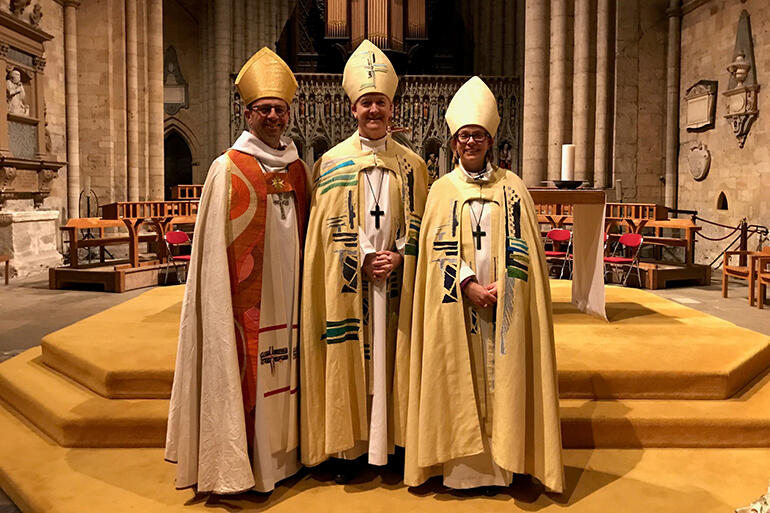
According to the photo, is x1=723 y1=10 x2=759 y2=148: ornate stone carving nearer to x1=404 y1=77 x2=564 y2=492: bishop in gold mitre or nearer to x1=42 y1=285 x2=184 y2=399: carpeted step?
x1=42 y1=285 x2=184 y2=399: carpeted step

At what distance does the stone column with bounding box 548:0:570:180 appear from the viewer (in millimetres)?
10548

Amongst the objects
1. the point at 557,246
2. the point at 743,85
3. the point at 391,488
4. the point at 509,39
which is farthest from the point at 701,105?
the point at 391,488

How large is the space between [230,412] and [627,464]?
1.82 m

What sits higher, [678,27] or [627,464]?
[678,27]

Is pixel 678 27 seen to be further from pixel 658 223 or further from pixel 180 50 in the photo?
pixel 180 50

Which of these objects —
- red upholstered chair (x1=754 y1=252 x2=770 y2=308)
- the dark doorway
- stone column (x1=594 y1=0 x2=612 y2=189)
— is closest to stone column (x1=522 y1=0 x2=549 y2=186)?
stone column (x1=594 y1=0 x2=612 y2=189)

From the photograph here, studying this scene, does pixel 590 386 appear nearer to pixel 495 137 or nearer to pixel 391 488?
pixel 391 488

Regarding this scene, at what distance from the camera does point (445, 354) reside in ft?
9.23

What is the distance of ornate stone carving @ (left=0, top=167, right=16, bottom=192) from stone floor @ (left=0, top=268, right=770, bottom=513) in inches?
52.9

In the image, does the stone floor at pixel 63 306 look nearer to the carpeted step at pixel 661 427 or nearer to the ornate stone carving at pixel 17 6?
the carpeted step at pixel 661 427

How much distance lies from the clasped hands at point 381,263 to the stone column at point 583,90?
8130 millimetres

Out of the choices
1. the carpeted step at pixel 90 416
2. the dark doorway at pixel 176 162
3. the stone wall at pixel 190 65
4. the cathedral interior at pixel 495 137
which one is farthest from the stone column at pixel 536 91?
the dark doorway at pixel 176 162

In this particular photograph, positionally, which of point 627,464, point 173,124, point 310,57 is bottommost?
point 627,464

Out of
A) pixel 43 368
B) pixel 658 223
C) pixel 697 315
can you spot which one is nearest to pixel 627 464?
pixel 697 315
